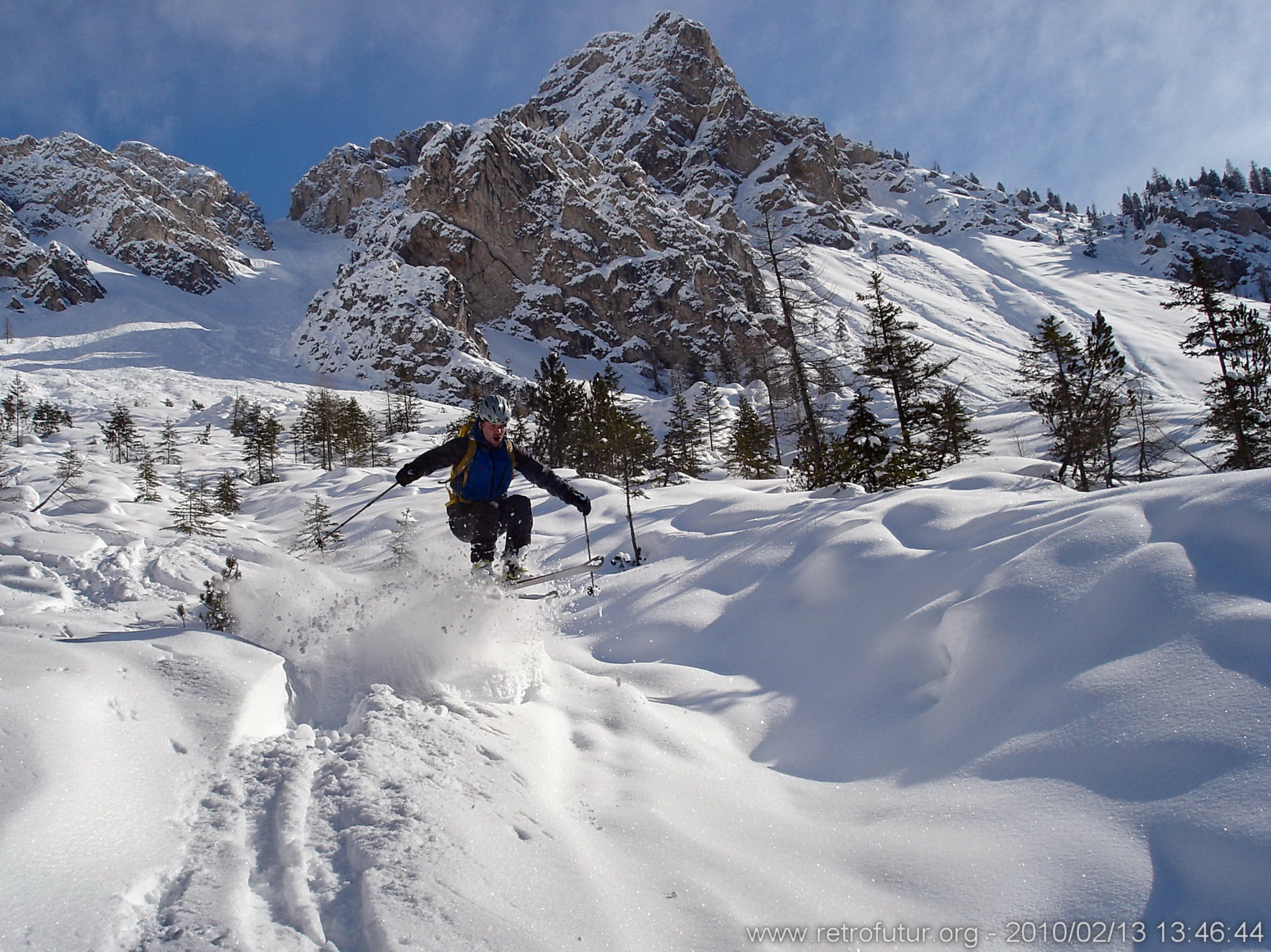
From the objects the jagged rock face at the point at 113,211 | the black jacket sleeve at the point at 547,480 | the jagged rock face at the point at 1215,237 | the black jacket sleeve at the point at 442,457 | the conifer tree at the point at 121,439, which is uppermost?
the jagged rock face at the point at 113,211

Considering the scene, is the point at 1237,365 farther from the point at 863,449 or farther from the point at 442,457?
the point at 442,457

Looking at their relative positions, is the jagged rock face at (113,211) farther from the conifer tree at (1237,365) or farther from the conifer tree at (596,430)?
the conifer tree at (1237,365)

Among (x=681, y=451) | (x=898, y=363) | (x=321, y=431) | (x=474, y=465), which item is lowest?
(x=681, y=451)

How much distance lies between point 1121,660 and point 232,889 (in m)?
4.09

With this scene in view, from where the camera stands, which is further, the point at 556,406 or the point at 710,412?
the point at 710,412

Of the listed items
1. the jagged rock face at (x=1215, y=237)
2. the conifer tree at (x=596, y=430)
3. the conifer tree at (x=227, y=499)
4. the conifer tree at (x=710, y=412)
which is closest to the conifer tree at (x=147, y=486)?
the conifer tree at (x=227, y=499)

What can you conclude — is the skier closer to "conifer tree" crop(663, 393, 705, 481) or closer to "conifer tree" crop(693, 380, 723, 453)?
"conifer tree" crop(663, 393, 705, 481)

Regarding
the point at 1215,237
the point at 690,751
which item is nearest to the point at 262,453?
the point at 690,751

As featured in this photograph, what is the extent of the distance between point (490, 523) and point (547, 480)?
85 centimetres

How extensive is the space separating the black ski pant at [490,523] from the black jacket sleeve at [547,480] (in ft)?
1.09

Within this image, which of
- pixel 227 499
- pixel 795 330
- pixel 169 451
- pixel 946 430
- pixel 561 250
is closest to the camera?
pixel 795 330

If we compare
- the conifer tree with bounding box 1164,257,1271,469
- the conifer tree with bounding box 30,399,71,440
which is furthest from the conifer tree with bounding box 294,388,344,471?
the conifer tree with bounding box 1164,257,1271,469

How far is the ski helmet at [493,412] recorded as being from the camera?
20.4 feet

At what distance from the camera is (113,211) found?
380 ft
